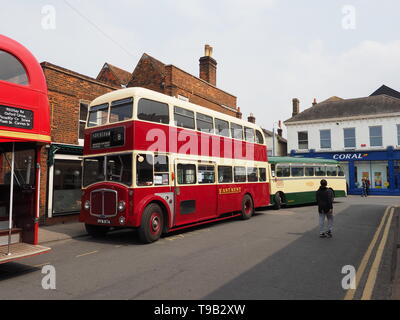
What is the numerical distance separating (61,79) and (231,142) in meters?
7.12

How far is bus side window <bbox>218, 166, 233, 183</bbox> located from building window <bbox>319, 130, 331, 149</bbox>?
2190 cm

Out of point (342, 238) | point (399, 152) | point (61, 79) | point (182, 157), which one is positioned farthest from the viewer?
point (399, 152)

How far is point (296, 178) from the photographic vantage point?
17062mm

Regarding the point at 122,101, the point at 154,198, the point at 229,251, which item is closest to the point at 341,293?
the point at 229,251

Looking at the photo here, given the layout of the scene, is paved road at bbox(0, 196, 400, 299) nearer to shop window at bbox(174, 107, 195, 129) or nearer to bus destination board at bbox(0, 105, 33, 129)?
bus destination board at bbox(0, 105, 33, 129)

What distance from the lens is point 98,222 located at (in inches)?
324

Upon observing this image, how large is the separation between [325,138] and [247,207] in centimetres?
2103

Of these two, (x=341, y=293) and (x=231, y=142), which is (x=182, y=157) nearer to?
(x=231, y=142)

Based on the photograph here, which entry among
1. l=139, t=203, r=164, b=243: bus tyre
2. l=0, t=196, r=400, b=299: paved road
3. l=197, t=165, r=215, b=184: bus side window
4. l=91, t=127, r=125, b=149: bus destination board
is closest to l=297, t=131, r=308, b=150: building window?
l=0, t=196, r=400, b=299: paved road

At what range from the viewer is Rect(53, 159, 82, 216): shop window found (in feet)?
37.6

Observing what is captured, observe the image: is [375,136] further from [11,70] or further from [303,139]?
[11,70]

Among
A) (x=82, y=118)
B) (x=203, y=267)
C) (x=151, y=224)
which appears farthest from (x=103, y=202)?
(x=82, y=118)

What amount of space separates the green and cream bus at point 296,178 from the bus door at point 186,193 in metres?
6.42

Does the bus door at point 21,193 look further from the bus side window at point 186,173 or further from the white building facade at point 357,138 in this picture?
the white building facade at point 357,138
